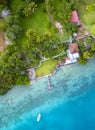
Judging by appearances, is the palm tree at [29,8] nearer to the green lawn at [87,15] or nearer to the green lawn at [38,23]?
the green lawn at [38,23]

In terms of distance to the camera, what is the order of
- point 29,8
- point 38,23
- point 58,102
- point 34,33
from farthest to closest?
point 58,102 → point 38,23 → point 29,8 → point 34,33

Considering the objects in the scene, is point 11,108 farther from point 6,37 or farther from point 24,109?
point 6,37

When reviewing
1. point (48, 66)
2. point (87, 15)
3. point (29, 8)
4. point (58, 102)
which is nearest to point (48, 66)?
point (48, 66)

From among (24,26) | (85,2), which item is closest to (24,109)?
(24,26)

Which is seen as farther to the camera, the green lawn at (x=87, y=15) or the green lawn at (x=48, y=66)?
the green lawn at (x=48, y=66)

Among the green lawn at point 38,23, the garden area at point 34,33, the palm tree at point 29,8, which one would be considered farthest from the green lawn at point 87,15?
the palm tree at point 29,8

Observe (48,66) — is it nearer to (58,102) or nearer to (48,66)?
(48,66)
